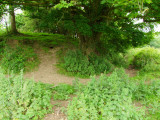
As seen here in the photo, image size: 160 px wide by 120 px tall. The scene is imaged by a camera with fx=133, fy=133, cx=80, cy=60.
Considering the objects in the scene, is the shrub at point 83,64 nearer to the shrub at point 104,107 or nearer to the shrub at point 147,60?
the shrub at point 147,60

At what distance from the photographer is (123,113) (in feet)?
9.86

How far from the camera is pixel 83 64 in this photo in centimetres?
837

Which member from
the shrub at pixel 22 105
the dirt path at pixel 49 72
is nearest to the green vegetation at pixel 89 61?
the shrub at pixel 22 105

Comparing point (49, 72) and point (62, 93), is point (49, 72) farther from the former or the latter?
point (62, 93)

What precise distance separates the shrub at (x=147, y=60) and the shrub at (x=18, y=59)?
Result: 7.55m

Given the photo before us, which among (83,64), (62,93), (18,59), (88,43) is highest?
(88,43)

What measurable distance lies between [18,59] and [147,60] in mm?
9034

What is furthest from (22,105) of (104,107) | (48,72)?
(48,72)

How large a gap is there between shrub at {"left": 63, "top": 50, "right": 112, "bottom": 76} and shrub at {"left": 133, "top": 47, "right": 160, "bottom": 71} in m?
2.61

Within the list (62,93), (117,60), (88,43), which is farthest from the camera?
(117,60)

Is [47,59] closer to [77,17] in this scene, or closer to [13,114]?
[77,17]

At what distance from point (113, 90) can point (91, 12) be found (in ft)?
20.7

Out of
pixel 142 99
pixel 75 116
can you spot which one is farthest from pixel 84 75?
pixel 75 116

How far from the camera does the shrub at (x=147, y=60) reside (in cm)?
877
